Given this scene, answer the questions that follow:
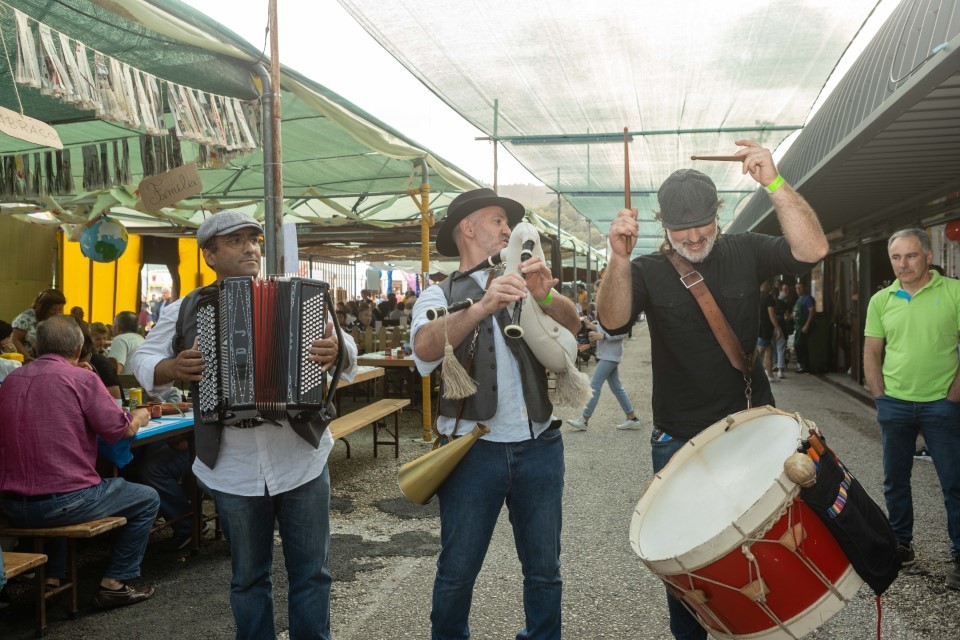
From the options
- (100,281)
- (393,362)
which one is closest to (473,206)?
(393,362)

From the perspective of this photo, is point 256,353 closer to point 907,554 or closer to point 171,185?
point 171,185

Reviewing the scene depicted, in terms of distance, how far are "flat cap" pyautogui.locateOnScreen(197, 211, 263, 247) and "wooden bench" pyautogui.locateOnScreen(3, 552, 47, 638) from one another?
1807mm

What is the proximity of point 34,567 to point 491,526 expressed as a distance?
2.40 metres

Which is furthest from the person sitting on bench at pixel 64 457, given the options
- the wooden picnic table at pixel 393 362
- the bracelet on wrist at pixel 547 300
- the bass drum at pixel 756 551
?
the wooden picnic table at pixel 393 362

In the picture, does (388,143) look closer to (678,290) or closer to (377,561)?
(377,561)

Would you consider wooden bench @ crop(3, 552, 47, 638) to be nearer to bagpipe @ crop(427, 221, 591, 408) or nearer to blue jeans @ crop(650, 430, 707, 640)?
bagpipe @ crop(427, 221, 591, 408)

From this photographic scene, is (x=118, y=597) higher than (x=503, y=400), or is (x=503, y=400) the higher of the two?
(x=503, y=400)

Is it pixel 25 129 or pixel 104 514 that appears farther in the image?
pixel 104 514

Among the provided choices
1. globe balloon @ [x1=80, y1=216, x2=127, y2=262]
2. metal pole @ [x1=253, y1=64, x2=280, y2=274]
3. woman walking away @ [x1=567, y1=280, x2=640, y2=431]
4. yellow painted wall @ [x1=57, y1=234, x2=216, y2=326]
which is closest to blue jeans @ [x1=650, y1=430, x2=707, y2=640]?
metal pole @ [x1=253, y1=64, x2=280, y2=274]

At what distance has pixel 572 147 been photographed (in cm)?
1095

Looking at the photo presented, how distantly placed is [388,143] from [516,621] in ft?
14.3

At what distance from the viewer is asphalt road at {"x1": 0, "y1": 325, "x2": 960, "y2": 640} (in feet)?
12.0

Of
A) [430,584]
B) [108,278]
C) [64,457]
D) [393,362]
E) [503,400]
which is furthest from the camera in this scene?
[108,278]

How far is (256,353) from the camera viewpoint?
109 inches
